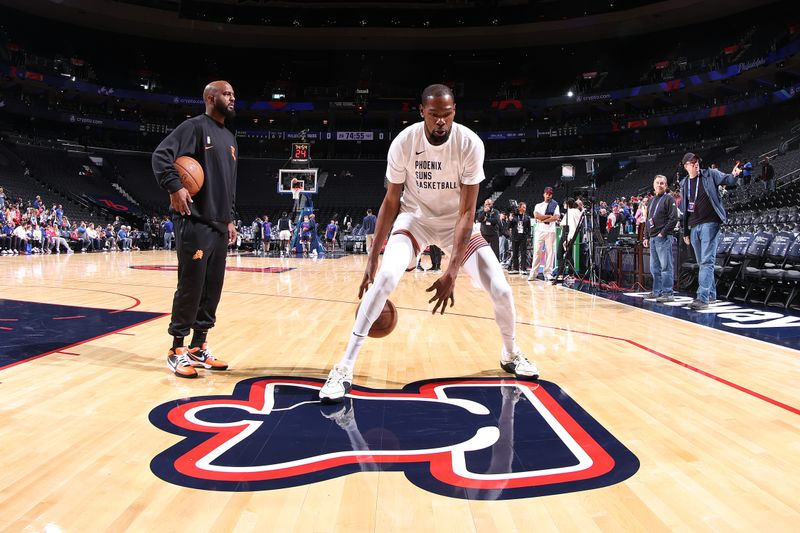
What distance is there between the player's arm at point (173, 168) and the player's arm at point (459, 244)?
1.55 m

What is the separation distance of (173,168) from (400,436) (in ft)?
6.84

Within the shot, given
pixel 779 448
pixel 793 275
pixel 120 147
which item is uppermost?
pixel 120 147

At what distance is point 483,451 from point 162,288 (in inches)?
297

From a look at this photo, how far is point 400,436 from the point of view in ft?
7.68

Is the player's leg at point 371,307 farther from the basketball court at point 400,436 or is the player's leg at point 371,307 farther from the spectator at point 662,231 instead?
the spectator at point 662,231

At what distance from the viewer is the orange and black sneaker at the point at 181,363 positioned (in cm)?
335

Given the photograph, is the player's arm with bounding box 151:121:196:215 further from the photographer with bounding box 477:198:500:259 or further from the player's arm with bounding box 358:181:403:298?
the photographer with bounding box 477:198:500:259

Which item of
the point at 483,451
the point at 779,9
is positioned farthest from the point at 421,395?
the point at 779,9

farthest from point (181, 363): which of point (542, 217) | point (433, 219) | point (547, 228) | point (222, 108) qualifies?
point (547, 228)

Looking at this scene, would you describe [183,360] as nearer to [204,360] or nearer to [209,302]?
[204,360]

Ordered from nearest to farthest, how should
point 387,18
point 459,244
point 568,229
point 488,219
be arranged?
point 459,244
point 568,229
point 488,219
point 387,18

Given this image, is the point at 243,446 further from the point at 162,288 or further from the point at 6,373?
the point at 162,288

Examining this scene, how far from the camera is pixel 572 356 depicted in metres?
4.12

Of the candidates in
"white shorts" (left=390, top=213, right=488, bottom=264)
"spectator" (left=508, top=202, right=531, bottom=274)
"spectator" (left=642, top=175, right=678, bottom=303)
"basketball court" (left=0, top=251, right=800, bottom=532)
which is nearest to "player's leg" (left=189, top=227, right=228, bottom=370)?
"basketball court" (left=0, top=251, right=800, bottom=532)
